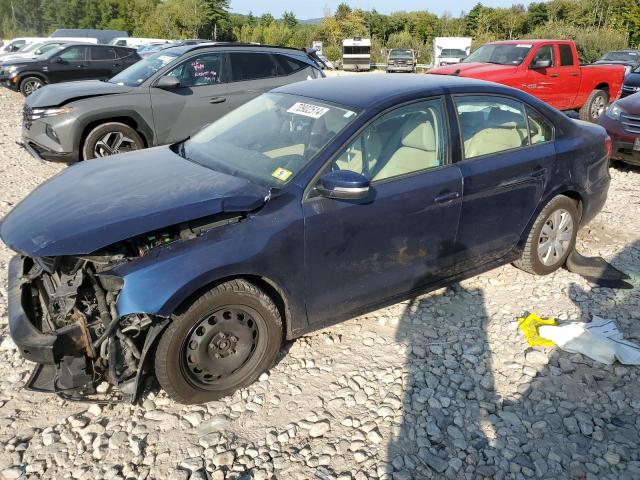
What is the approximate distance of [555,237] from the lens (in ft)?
14.1

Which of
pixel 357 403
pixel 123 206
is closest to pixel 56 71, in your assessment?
pixel 123 206

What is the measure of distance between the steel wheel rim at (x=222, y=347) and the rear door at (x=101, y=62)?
14161 millimetres

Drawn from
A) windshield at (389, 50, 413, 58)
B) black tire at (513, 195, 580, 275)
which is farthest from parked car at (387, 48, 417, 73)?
black tire at (513, 195, 580, 275)

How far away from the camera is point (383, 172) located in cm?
323

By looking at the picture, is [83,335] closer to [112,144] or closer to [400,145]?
[400,145]

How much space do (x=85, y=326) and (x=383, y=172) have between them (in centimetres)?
195

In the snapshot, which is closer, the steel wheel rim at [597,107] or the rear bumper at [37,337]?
the rear bumper at [37,337]

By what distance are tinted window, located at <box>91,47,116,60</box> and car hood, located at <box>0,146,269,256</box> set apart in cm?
1341

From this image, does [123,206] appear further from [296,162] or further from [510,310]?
[510,310]

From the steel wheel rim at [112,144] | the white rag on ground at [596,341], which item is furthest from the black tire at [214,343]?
the steel wheel rim at [112,144]

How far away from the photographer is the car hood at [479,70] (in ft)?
32.4

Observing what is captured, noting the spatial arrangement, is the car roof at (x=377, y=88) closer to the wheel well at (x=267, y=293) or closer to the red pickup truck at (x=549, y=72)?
the wheel well at (x=267, y=293)

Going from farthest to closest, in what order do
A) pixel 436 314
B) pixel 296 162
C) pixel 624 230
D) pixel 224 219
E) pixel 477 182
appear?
1. pixel 624 230
2. pixel 436 314
3. pixel 477 182
4. pixel 296 162
5. pixel 224 219

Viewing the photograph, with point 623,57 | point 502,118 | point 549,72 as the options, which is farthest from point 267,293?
point 623,57
